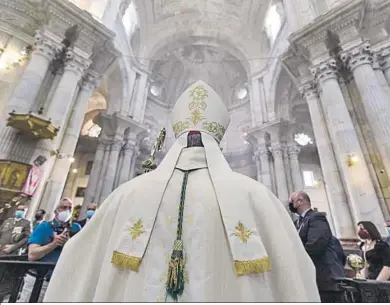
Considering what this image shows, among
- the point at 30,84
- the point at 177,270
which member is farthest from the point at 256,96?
the point at 177,270

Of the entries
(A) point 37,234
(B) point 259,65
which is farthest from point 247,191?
(B) point 259,65

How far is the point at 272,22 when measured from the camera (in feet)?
42.6

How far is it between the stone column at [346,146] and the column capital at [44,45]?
8331 mm

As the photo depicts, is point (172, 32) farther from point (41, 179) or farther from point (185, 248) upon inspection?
point (185, 248)

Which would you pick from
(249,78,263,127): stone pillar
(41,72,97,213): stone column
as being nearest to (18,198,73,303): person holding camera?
(41,72,97,213): stone column

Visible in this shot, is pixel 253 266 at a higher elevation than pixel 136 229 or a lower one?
lower

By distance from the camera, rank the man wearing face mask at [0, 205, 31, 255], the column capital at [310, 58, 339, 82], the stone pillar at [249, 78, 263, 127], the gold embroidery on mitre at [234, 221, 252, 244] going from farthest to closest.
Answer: the stone pillar at [249, 78, 263, 127] → the column capital at [310, 58, 339, 82] → the man wearing face mask at [0, 205, 31, 255] → the gold embroidery on mitre at [234, 221, 252, 244]

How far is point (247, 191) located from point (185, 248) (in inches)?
17.1

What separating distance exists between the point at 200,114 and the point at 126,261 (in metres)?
1.09

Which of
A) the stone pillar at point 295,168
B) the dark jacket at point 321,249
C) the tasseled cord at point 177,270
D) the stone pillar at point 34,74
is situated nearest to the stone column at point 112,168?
the stone pillar at point 34,74

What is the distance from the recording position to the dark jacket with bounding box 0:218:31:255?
4.11m

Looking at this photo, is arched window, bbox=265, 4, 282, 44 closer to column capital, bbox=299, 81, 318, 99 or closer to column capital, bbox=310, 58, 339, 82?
column capital, bbox=299, 81, 318, 99

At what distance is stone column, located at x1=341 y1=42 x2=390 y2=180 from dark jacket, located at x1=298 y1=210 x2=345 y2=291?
447 centimetres

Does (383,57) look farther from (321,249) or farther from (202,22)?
(202,22)
